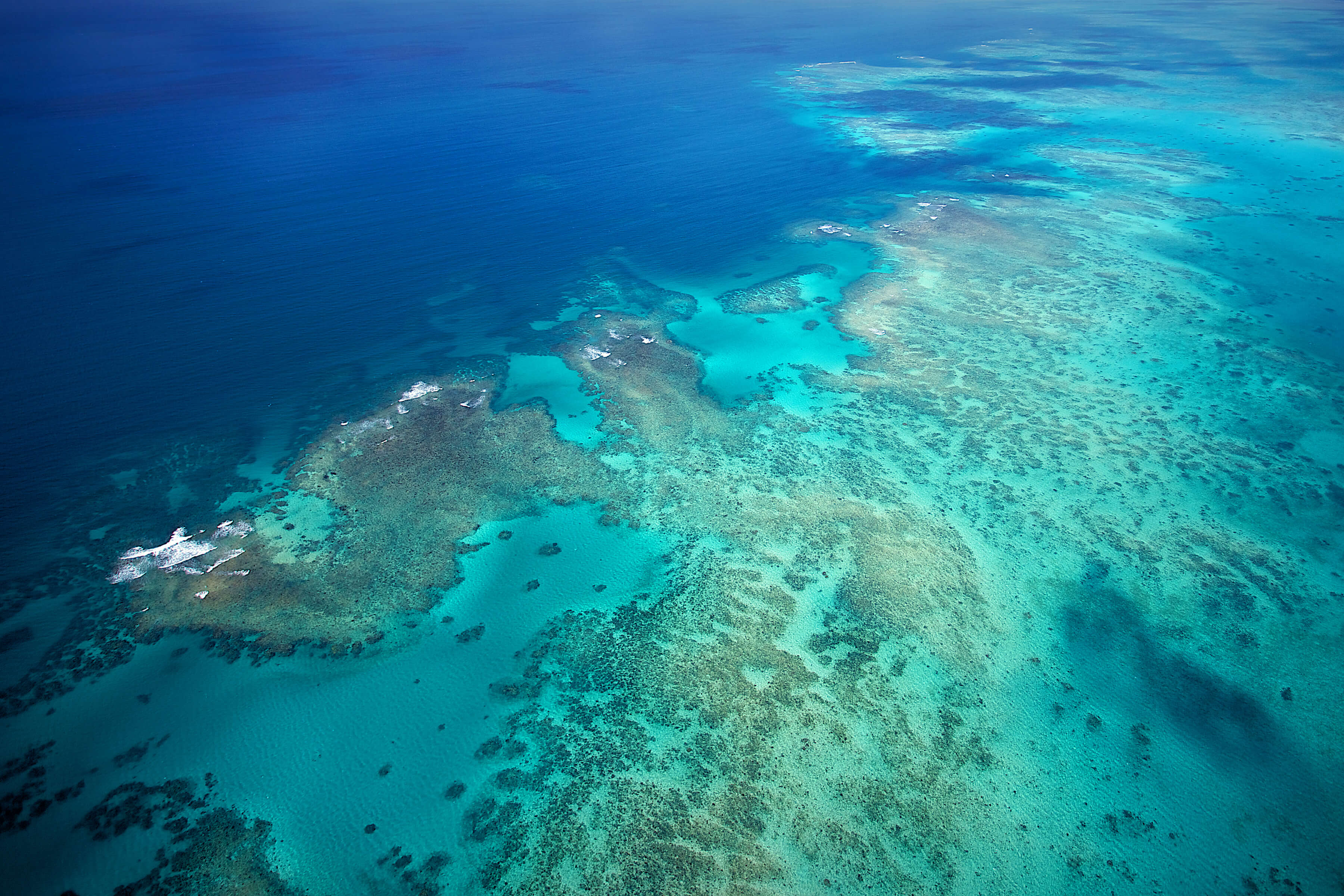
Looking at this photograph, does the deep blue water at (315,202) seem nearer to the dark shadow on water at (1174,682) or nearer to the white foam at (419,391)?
the white foam at (419,391)

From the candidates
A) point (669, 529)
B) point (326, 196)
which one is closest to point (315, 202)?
point (326, 196)

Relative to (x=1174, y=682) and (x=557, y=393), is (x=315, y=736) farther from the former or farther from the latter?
(x=1174, y=682)

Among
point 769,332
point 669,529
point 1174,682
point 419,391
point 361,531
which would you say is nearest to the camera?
point 1174,682

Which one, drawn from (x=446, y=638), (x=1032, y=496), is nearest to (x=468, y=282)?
(x=446, y=638)

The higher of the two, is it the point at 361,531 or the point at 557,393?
the point at 557,393

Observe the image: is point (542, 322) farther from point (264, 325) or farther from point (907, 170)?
point (907, 170)

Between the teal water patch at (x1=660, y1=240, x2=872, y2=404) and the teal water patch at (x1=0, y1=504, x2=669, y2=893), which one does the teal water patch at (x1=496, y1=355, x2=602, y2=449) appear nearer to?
the teal water patch at (x1=660, y1=240, x2=872, y2=404)

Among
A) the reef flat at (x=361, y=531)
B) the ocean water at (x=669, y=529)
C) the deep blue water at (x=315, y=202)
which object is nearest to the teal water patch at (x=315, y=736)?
the ocean water at (x=669, y=529)
